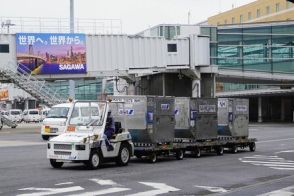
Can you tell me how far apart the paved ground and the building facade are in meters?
72.0

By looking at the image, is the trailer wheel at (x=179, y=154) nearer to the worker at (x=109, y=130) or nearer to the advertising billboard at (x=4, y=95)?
the worker at (x=109, y=130)

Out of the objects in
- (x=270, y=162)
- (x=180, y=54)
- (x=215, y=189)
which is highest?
(x=180, y=54)

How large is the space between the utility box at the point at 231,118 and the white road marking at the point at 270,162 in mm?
2680

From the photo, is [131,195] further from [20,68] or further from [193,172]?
[20,68]

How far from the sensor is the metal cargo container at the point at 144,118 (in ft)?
71.6

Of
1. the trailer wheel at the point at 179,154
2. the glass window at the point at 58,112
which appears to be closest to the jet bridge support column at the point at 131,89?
the glass window at the point at 58,112

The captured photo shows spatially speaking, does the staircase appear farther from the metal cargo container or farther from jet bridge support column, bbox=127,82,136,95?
the metal cargo container

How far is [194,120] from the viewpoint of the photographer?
24922 millimetres

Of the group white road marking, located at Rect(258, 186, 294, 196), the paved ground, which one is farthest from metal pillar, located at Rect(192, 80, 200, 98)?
white road marking, located at Rect(258, 186, 294, 196)

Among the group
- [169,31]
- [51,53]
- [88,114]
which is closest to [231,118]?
[88,114]

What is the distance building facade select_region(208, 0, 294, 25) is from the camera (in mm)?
96662

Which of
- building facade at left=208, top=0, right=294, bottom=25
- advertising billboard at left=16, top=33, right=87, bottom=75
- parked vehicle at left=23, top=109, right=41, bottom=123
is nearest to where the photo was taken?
advertising billboard at left=16, top=33, right=87, bottom=75

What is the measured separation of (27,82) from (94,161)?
3170 centimetres

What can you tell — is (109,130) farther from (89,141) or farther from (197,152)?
(197,152)
